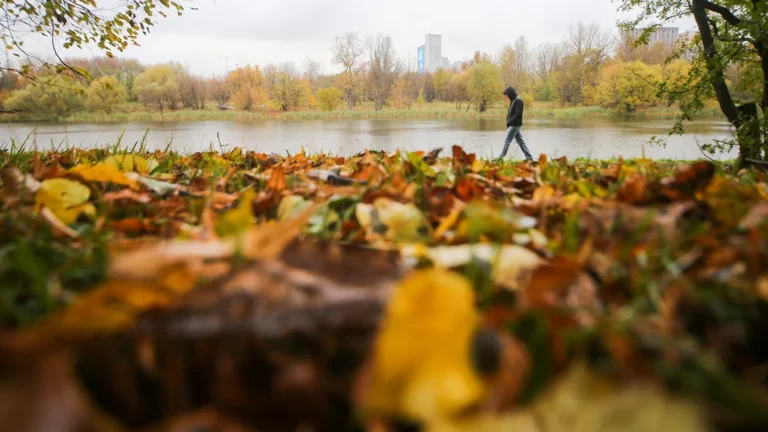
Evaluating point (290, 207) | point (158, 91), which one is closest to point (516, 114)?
point (290, 207)

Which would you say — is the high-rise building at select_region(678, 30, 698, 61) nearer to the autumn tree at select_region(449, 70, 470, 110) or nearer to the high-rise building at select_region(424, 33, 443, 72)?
the autumn tree at select_region(449, 70, 470, 110)

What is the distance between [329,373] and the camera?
0.33 meters

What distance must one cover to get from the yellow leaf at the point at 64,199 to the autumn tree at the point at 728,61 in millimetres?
3541

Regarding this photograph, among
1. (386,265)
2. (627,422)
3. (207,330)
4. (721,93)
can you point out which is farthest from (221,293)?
(721,93)

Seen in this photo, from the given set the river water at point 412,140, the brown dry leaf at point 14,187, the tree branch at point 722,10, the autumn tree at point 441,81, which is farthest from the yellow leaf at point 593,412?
the autumn tree at point 441,81

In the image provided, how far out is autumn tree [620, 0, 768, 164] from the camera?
151 inches

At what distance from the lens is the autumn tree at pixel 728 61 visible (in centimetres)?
384

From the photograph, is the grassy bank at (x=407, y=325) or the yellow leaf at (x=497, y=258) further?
the yellow leaf at (x=497, y=258)

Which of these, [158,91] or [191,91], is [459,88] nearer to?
[191,91]

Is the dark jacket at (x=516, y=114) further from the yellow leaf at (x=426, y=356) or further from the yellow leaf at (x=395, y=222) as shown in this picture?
the yellow leaf at (x=426, y=356)

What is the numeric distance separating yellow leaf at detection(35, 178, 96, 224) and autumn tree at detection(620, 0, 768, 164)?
3541 mm

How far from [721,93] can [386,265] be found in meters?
6.56

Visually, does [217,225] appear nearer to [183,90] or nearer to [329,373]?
[329,373]

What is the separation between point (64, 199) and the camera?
Result: 0.78m
